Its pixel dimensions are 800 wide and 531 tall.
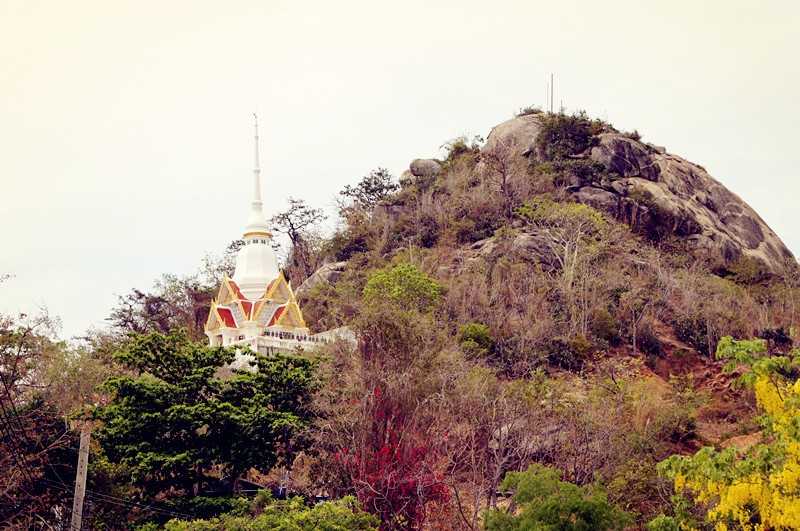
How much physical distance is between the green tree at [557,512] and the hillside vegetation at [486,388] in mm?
36

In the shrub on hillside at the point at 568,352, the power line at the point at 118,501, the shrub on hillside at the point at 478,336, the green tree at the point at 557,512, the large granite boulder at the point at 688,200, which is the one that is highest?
the large granite boulder at the point at 688,200

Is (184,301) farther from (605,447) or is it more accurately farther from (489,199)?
(605,447)

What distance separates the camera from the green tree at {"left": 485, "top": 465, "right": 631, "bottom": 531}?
17.2 metres

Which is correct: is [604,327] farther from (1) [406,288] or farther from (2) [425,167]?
(2) [425,167]

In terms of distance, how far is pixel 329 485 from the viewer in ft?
76.6

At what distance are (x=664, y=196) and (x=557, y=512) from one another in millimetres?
30895

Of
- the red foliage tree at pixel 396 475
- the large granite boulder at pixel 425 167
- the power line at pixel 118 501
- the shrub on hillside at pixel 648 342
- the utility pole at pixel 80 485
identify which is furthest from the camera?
the large granite boulder at pixel 425 167

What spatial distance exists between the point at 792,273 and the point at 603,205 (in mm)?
8591

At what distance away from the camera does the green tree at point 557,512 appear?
17.2 metres

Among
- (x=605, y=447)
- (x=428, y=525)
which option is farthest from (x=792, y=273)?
(x=428, y=525)

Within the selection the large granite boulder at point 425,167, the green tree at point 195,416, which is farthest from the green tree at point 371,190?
the green tree at point 195,416

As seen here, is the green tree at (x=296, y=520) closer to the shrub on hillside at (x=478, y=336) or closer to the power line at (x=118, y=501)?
the power line at (x=118, y=501)

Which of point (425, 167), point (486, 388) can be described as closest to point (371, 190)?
point (425, 167)

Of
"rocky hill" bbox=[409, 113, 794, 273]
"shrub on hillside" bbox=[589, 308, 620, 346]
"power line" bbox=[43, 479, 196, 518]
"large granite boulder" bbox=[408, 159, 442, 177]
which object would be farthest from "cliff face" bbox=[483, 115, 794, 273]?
"power line" bbox=[43, 479, 196, 518]
